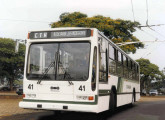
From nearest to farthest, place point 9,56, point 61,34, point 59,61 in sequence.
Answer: point 59,61 < point 61,34 < point 9,56

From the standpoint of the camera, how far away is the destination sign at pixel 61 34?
9617 millimetres

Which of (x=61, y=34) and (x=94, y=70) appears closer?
(x=94, y=70)

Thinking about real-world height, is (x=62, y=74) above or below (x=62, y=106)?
above

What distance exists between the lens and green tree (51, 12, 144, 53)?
3023 centimetres

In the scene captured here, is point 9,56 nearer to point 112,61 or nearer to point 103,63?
point 112,61

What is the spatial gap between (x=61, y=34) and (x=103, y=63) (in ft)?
6.19

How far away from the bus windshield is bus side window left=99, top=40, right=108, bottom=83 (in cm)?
76

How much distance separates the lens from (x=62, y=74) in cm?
944

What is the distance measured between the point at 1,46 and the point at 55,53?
1331 inches

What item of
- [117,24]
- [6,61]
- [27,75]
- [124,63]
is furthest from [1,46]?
[27,75]

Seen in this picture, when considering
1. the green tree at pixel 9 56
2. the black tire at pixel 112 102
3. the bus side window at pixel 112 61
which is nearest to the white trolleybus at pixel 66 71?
the bus side window at pixel 112 61

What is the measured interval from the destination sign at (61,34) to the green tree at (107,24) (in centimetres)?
1976

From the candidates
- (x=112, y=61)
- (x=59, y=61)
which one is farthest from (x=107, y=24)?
(x=59, y=61)

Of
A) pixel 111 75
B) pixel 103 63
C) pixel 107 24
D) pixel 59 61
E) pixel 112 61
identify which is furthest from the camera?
pixel 107 24
